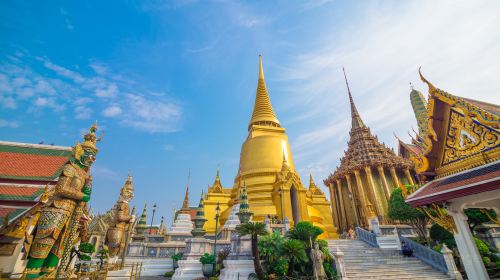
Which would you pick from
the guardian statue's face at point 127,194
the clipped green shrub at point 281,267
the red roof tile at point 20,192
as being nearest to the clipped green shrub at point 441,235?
the clipped green shrub at point 281,267

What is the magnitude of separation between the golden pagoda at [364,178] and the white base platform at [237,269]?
12.9 m

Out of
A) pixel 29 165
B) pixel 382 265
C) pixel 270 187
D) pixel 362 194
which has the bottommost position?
pixel 382 265

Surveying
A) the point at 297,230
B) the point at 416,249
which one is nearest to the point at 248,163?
the point at 297,230

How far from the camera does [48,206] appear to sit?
5.86 meters

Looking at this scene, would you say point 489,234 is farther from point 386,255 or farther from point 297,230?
point 297,230

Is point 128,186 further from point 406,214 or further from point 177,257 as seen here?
point 406,214

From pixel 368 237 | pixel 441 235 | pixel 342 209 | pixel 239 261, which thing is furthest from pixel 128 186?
pixel 342 209

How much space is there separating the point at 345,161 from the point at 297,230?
16.4 metres

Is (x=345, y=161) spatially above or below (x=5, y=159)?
above

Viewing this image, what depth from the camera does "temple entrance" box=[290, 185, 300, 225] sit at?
17.6m

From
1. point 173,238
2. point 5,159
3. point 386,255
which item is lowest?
point 386,255

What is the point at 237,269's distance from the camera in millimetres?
9500

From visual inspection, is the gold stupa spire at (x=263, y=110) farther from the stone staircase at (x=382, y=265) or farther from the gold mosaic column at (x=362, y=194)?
the stone staircase at (x=382, y=265)

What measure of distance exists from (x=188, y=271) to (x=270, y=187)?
391 inches
